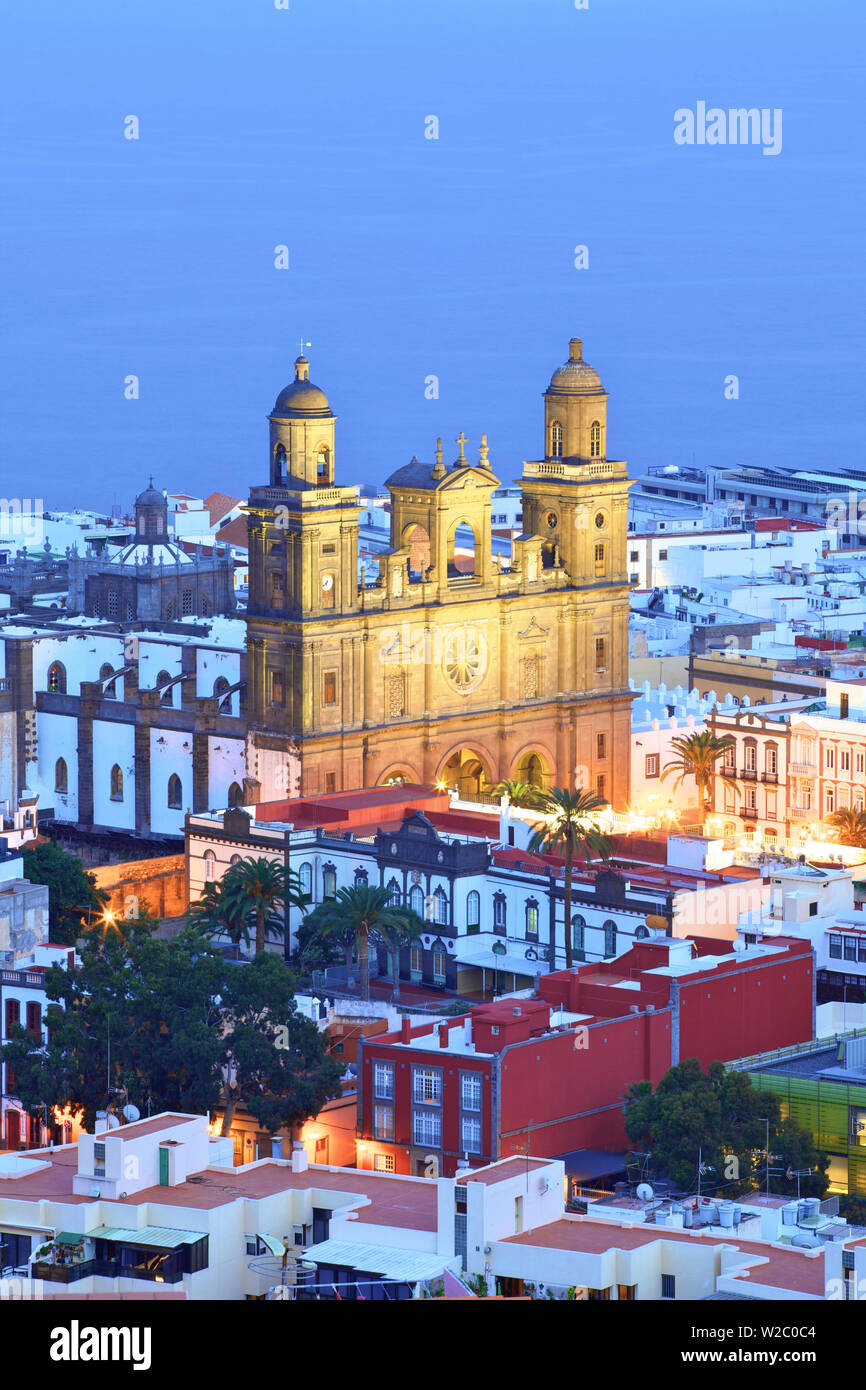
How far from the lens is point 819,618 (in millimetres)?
133625

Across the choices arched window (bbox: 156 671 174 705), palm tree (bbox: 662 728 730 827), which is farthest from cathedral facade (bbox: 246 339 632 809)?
arched window (bbox: 156 671 174 705)

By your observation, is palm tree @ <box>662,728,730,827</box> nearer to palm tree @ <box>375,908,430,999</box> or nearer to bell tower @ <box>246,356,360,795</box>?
bell tower @ <box>246,356,360,795</box>

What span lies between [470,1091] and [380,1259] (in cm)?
1585

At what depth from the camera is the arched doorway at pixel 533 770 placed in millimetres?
106812

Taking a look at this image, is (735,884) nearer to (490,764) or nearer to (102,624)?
(490,764)

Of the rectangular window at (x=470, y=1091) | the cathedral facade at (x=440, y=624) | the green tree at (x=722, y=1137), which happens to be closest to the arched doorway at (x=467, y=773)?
the cathedral facade at (x=440, y=624)

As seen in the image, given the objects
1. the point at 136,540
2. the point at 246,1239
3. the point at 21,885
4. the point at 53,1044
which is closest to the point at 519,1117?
the point at 53,1044

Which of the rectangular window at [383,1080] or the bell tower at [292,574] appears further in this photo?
the bell tower at [292,574]

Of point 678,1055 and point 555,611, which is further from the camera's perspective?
point 555,611

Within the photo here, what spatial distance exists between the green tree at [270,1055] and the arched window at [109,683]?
1953 inches

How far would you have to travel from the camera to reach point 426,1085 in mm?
62406

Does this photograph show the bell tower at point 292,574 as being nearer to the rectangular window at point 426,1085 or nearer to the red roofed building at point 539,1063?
the red roofed building at point 539,1063
